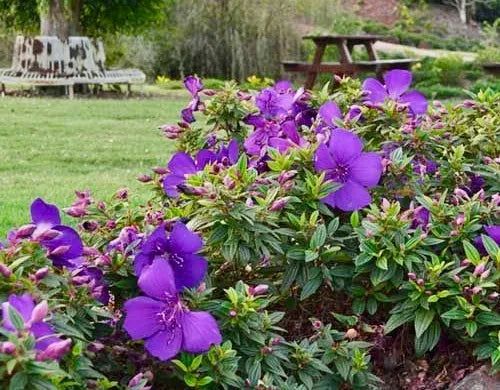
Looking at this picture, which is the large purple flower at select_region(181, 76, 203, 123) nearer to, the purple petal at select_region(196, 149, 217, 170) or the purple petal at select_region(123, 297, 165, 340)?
the purple petal at select_region(196, 149, 217, 170)

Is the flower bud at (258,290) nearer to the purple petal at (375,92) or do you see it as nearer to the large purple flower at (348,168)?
the large purple flower at (348,168)

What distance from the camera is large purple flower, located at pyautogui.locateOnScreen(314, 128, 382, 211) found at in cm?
165

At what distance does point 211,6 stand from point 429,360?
Answer: 58.4 ft

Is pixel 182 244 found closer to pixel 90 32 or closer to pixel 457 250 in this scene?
pixel 457 250

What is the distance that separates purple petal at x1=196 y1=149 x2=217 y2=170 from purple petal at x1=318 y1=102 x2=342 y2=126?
0.25 m

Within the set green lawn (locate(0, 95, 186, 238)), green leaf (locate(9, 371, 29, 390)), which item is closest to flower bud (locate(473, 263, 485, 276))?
green leaf (locate(9, 371, 29, 390))

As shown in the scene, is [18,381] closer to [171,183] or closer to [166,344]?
[166,344]

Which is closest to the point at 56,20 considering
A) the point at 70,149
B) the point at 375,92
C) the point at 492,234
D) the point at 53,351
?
the point at 70,149

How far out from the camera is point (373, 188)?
175 cm

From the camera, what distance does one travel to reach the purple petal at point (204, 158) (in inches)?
72.6

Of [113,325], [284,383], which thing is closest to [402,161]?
[284,383]

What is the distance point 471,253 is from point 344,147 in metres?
0.31

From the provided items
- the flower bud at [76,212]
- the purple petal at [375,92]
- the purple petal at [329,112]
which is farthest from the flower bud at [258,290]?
the purple petal at [375,92]

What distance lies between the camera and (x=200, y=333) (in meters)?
1.30
